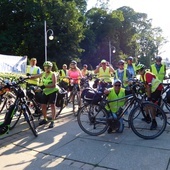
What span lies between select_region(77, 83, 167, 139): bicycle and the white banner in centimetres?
1107

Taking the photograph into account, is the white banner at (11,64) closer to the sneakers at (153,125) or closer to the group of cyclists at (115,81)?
the group of cyclists at (115,81)

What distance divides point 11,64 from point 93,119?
11.7 meters

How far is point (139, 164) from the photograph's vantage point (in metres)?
3.54

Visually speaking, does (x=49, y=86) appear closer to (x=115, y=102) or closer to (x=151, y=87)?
(x=115, y=102)

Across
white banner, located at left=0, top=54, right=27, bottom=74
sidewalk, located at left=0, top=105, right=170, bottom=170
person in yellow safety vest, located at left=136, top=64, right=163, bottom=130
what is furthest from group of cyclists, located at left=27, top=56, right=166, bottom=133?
white banner, located at left=0, top=54, right=27, bottom=74

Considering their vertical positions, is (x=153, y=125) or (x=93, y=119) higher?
(x=93, y=119)

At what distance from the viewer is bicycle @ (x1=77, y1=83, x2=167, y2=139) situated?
4680 mm

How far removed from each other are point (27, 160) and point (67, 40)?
31.3 metres

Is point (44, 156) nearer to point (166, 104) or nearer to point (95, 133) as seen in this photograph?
point (95, 133)

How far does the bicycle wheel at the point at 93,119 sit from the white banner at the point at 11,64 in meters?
11.0

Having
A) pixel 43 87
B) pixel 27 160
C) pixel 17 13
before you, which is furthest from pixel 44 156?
pixel 17 13

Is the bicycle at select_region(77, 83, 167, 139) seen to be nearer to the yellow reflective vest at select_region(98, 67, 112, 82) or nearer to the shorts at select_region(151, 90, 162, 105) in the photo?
the shorts at select_region(151, 90, 162, 105)

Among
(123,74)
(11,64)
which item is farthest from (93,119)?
(11,64)

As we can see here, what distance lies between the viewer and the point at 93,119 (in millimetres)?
4988
